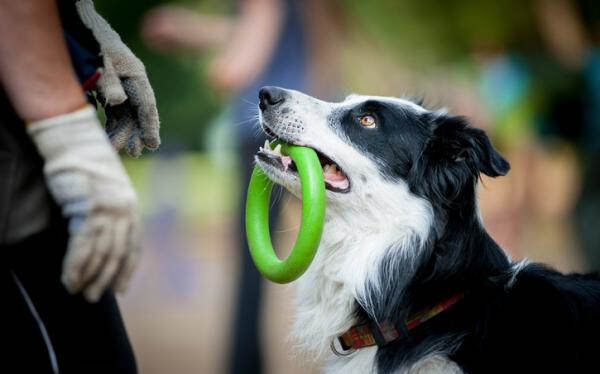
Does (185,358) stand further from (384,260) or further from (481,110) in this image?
(481,110)

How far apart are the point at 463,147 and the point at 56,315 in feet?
5.04

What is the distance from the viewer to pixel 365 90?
1076 cm

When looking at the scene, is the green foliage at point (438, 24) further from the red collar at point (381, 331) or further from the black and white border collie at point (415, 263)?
the red collar at point (381, 331)

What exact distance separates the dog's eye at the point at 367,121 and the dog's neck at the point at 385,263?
0.31 metres

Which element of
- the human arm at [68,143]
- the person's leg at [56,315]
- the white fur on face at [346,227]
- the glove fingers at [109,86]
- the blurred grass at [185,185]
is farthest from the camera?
the blurred grass at [185,185]

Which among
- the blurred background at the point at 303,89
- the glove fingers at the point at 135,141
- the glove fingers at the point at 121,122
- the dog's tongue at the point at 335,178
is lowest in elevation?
the blurred background at the point at 303,89

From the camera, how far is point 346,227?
278 centimetres

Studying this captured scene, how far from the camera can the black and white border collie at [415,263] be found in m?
2.47

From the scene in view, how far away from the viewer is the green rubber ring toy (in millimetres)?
2459

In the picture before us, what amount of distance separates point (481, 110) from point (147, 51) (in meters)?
5.38

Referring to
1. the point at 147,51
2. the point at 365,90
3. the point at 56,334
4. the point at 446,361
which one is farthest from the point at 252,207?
the point at 147,51

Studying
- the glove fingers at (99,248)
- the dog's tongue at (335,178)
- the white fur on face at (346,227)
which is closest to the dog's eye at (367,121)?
the white fur on face at (346,227)

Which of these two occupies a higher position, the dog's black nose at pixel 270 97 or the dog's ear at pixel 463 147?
the dog's ear at pixel 463 147

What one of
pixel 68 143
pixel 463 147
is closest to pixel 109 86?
pixel 68 143
